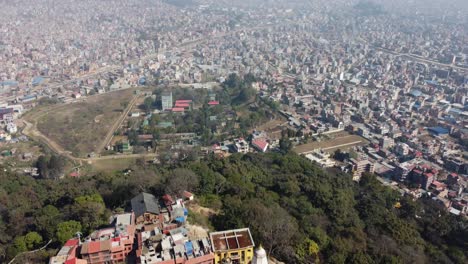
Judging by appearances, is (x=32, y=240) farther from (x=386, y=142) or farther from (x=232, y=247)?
(x=386, y=142)

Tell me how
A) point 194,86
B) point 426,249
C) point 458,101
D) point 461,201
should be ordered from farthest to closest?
point 194,86
point 458,101
point 461,201
point 426,249

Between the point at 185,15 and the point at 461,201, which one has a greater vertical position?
the point at 185,15

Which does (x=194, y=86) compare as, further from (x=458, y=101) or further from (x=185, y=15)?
(x=185, y=15)

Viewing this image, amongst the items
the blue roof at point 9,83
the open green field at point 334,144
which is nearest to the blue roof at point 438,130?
the open green field at point 334,144

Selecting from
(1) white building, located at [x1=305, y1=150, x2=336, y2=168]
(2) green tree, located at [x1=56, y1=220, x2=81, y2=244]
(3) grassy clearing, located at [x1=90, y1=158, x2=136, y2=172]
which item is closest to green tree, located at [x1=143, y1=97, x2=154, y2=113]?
(3) grassy clearing, located at [x1=90, y1=158, x2=136, y2=172]

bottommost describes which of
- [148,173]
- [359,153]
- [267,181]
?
[359,153]

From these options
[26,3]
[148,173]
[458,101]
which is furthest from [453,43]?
[26,3]
